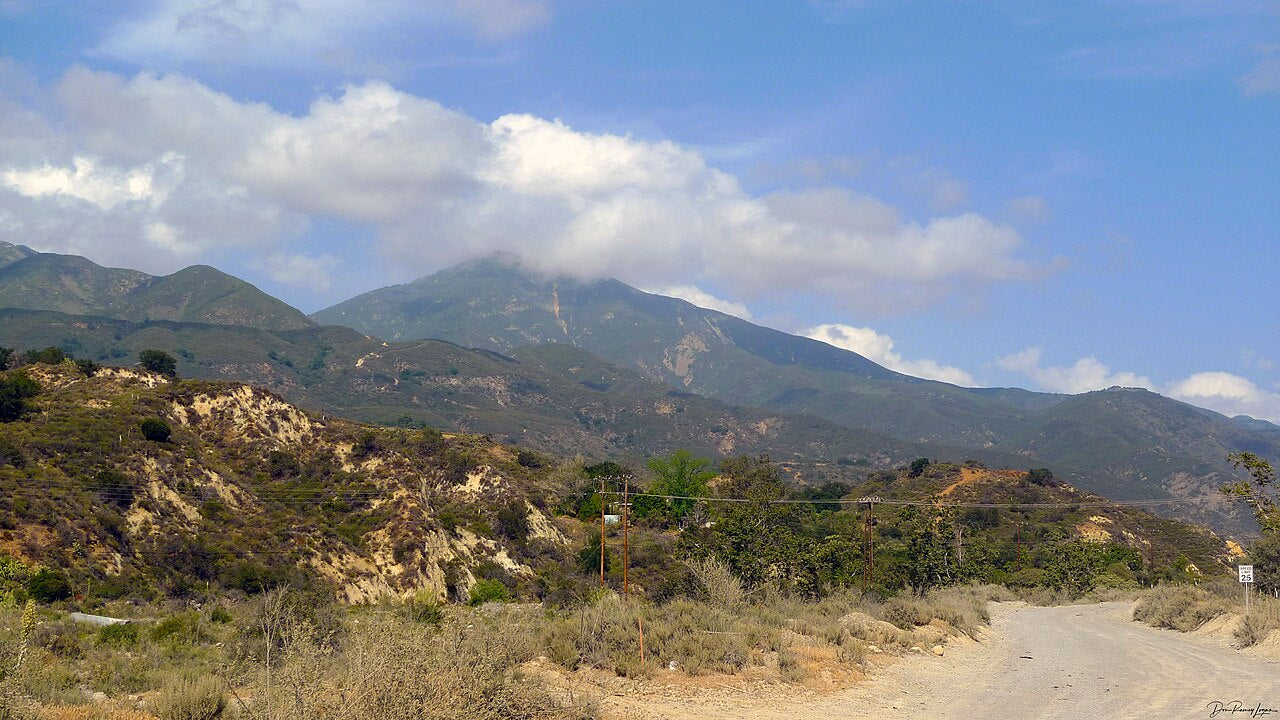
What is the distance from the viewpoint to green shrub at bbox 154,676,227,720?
397 inches

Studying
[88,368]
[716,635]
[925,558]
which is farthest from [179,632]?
[88,368]

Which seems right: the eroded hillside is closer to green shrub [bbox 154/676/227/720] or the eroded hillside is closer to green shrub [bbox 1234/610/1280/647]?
green shrub [bbox 154/676/227/720]

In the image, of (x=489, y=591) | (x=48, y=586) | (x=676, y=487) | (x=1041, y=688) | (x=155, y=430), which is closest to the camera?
(x=1041, y=688)

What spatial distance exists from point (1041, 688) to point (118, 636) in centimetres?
1992

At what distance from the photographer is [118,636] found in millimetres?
19562

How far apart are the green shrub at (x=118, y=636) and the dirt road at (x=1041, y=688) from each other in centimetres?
1260

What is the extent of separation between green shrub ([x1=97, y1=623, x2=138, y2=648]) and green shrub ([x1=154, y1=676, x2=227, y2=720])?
9928 millimetres

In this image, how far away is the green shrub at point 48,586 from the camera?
30609 millimetres

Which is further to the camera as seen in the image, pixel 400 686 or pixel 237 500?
pixel 237 500

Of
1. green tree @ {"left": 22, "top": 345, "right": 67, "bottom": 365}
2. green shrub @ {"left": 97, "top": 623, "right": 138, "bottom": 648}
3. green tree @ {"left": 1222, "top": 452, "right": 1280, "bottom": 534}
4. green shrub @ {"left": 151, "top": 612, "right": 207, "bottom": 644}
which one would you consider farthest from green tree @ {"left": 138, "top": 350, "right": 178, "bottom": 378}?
green tree @ {"left": 1222, "top": 452, "right": 1280, "bottom": 534}

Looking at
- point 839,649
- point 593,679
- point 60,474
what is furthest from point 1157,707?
point 60,474

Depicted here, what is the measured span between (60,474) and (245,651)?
2988 centimetres

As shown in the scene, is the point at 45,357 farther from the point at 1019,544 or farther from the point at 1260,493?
the point at 1019,544

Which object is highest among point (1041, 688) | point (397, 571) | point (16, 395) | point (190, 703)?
point (16, 395)
